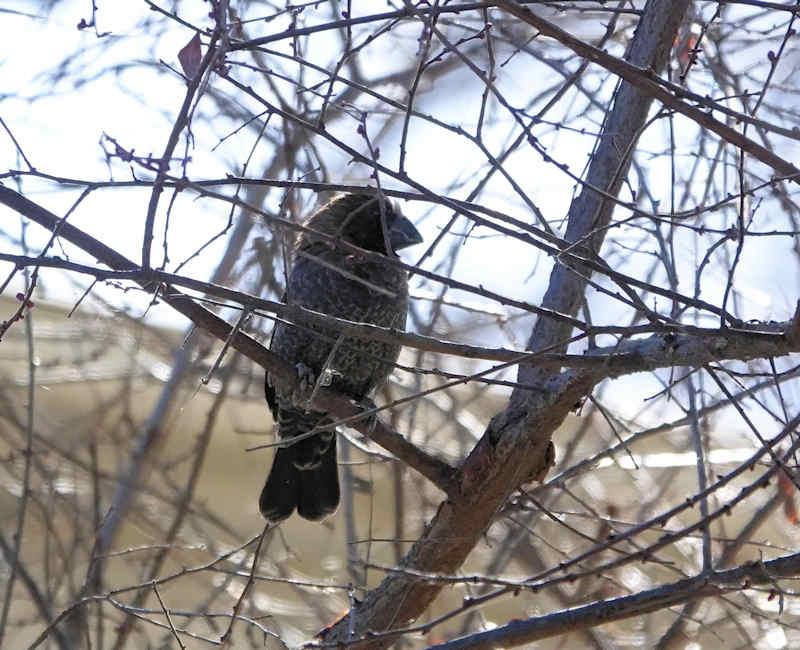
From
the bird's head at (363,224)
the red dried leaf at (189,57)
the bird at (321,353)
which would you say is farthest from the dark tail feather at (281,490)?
the red dried leaf at (189,57)

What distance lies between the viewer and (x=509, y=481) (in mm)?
3393

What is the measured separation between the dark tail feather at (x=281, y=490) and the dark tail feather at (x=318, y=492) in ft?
0.09

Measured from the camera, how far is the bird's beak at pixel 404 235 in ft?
15.3

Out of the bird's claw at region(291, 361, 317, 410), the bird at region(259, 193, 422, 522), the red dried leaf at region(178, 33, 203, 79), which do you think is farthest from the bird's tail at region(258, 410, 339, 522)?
the red dried leaf at region(178, 33, 203, 79)

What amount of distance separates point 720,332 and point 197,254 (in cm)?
107

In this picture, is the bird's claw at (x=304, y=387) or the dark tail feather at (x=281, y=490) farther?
the dark tail feather at (x=281, y=490)

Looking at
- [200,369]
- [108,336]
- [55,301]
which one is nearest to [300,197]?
[200,369]

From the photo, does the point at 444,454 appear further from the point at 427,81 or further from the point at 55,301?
the point at 55,301

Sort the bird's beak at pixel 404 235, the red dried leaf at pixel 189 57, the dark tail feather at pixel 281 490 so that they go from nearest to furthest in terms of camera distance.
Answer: the red dried leaf at pixel 189 57
the dark tail feather at pixel 281 490
the bird's beak at pixel 404 235

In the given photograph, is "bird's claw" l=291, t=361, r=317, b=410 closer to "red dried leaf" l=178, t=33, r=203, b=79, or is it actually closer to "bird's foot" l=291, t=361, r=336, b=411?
"bird's foot" l=291, t=361, r=336, b=411

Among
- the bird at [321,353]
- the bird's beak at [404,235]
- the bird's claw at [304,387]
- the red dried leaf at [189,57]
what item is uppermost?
the bird's beak at [404,235]

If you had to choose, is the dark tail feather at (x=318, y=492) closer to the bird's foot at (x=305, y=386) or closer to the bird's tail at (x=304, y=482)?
the bird's tail at (x=304, y=482)

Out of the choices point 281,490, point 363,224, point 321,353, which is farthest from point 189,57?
point 363,224

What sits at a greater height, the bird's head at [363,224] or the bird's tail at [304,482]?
the bird's head at [363,224]
